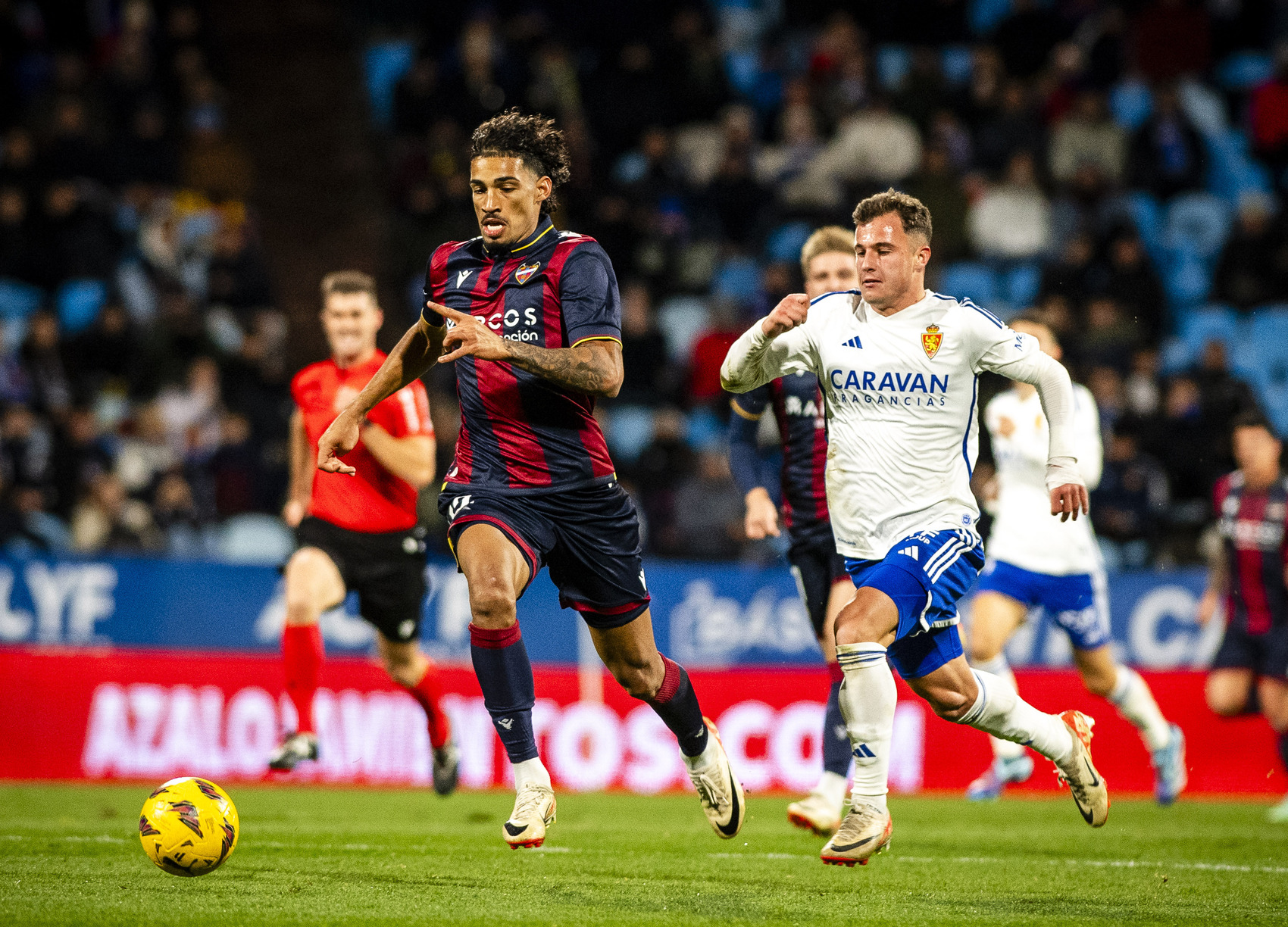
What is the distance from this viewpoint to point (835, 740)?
765cm

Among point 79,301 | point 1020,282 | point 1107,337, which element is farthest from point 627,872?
point 79,301

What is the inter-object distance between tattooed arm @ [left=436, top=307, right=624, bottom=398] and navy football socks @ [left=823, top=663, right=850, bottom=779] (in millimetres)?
2521

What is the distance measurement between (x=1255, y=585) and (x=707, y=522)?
4922 mm

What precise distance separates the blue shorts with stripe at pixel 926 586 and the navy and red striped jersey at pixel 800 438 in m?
1.60

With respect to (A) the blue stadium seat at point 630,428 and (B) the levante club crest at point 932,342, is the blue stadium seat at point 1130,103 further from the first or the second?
(B) the levante club crest at point 932,342

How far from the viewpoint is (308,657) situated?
28.1ft

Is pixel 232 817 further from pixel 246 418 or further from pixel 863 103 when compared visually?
pixel 863 103

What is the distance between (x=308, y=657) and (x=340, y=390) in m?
1.53

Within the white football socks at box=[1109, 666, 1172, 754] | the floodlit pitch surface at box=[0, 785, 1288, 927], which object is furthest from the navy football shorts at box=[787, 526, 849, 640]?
the white football socks at box=[1109, 666, 1172, 754]

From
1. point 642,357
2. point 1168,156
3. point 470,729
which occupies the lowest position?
point 470,729

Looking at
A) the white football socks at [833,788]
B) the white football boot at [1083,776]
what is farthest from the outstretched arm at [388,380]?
the white football boot at [1083,776]

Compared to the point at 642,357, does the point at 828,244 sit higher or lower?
lower

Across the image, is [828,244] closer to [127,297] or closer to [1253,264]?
[1253,264]

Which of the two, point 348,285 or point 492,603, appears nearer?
point 492,603
